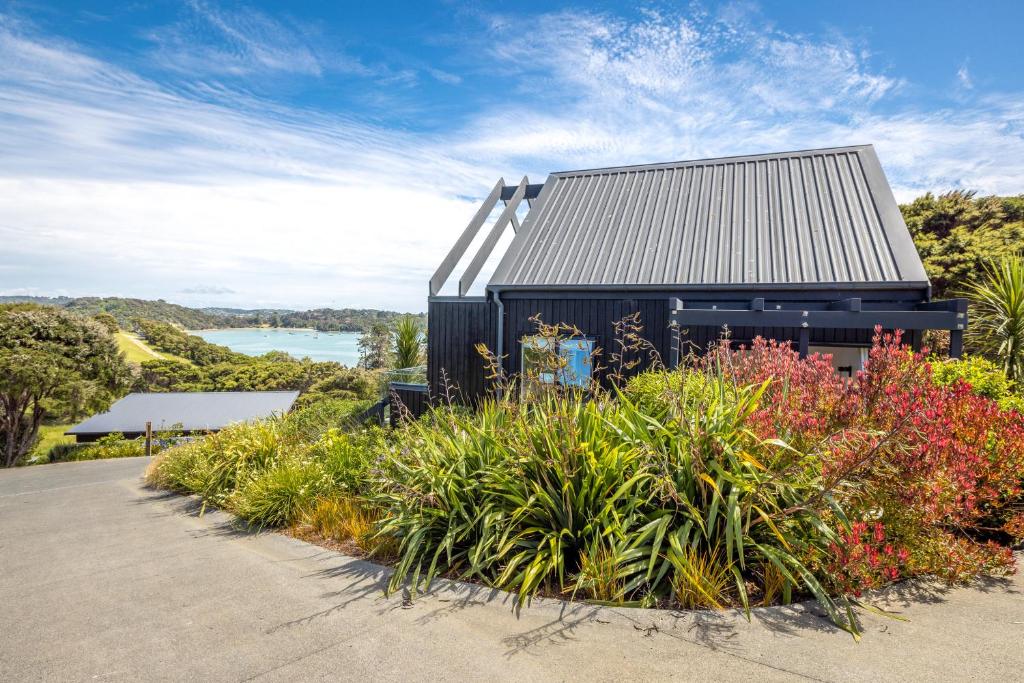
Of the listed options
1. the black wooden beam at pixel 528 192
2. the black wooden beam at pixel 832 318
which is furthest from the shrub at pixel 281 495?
the black wooden beam at pixel 528 192

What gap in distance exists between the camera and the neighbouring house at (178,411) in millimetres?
26562

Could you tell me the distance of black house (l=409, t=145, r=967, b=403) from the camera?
861 cm

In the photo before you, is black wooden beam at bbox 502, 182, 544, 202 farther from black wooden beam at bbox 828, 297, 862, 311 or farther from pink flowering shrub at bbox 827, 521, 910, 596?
pink flowering shrub at bbox 827, 521, 910, 596

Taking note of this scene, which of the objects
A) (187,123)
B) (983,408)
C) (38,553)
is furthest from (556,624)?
(187,123)

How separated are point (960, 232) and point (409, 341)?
16018 millimetres

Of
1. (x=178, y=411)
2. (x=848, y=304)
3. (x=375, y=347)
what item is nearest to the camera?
(x=848, y=304)

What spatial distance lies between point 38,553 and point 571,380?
5231mm

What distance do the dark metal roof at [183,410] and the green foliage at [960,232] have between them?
87.3ft

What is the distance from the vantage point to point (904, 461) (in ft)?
10.6

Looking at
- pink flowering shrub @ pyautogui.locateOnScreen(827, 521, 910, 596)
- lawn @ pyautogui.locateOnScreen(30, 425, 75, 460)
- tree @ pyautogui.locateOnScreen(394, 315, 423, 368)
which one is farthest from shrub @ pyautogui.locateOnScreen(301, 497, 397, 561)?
lawn @ pyautogui.locateOnScreen(30, 425, 75, 460)

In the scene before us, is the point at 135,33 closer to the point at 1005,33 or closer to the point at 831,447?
the point at 831,447

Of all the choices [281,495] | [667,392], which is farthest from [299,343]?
[667,392]

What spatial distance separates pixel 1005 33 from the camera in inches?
345

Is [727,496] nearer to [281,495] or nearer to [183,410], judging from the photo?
[281,495]
